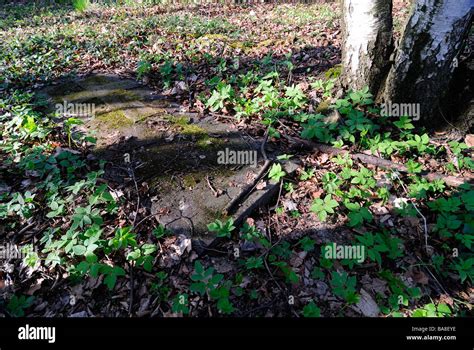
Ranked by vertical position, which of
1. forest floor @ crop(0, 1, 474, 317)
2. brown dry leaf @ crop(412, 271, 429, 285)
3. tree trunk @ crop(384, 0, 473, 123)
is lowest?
brown dry leaf @ crop(412, 271, 429, 285)

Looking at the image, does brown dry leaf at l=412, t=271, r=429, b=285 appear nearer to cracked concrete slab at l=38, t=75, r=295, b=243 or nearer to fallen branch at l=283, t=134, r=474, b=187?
fallen branch at l=283, t=134, r=474, b=187

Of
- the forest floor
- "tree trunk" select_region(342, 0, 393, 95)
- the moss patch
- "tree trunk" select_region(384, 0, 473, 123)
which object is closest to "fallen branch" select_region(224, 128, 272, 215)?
the forest floor

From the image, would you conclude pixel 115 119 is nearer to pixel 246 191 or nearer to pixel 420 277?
pixel 246 191

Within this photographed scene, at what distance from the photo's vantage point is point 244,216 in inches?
111

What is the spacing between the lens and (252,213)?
2.90 m

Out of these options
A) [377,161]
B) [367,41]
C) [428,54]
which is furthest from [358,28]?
[377,161]

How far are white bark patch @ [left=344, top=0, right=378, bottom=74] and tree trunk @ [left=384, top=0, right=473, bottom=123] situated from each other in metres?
0.36

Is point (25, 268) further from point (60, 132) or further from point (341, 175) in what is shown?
point (341, 175)

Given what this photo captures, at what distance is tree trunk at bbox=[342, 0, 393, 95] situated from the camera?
132 inches

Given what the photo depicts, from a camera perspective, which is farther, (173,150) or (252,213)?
(173,150)

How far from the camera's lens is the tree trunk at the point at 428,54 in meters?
3.05

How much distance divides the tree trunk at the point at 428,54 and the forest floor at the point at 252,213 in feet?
0.92

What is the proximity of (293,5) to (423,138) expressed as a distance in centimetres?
885

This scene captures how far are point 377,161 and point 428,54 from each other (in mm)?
1274
